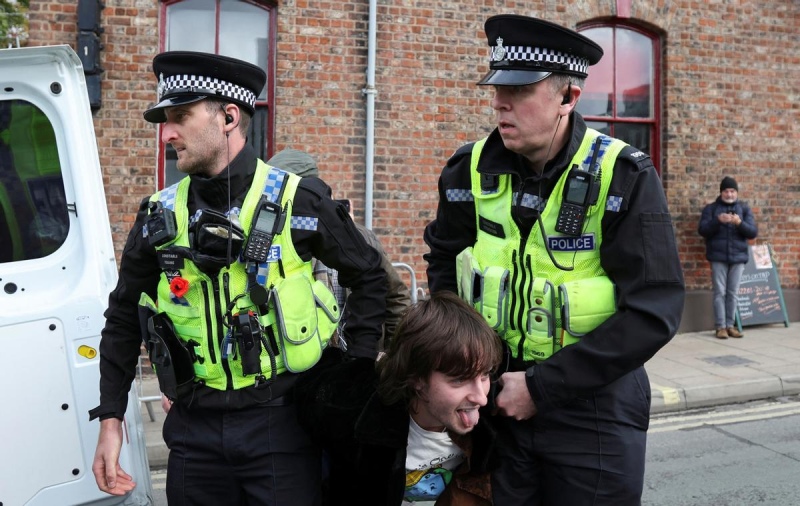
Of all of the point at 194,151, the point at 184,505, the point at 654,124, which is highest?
the point at 654,124

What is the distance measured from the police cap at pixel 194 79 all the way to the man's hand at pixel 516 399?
123 centimetres

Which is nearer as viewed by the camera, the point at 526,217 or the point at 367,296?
the point at 526,217

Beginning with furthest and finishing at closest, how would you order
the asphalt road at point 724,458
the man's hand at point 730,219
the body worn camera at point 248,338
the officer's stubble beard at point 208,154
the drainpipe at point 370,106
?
1. the man's hand at point 730,219
2. the drainpipe at point 370,106
3. the asphalt road at point 724,458
4. the officer's stubble beard at point 208,154
5. the body worn camera at point 248,338

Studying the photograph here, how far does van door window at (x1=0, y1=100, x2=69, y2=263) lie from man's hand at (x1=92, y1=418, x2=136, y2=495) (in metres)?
0.85

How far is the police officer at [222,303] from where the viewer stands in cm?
244

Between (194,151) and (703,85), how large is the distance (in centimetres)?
896

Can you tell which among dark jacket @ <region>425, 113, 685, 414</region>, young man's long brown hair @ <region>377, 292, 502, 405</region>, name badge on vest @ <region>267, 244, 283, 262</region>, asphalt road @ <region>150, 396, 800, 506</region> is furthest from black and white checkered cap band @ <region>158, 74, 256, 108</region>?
asphalt road @ <region>150, 396, 800, 506</region>

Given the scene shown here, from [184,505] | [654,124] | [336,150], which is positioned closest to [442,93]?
[336,150]

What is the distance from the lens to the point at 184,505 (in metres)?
2.48

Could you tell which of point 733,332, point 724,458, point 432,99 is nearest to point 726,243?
point 733,332

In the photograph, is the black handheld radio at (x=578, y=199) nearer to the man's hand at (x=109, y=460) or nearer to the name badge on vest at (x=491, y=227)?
the name badge on vest at (x=491, y=227)

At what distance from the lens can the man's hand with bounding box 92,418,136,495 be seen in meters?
2.55

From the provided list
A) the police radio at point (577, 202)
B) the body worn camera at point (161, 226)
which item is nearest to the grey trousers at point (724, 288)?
the police radio at point (577, 202)

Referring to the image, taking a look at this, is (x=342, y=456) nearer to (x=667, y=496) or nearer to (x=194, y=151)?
(x=194, y=151)
